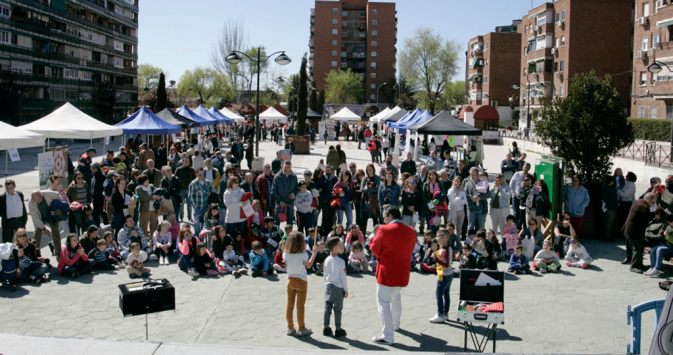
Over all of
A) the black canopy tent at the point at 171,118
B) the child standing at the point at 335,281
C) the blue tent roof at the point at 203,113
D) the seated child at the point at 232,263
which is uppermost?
the blue tent roof at the point at 203,113

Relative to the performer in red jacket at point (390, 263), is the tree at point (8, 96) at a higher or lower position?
higher

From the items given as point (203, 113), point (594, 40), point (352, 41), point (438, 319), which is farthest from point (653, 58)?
point (352, 41)

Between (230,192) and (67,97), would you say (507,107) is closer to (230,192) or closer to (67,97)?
(67,97)

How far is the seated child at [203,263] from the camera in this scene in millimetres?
9375

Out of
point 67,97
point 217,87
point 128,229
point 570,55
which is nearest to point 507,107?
point 570,55

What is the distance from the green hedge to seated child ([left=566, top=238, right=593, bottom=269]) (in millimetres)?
29859

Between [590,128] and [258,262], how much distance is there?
809 cm

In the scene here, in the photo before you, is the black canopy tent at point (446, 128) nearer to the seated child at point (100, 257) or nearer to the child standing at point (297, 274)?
the seated child at point (100, 257)

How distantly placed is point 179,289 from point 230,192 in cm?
252

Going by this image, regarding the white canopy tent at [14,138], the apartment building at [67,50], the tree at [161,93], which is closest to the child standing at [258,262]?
the white canopy tent at [14,138]

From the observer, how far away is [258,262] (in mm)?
9367

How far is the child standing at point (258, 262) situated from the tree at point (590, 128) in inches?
295

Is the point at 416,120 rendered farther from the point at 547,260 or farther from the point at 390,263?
the point at 390,263

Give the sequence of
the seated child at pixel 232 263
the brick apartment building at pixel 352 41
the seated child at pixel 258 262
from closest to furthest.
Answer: the seated child at pixel 258 262 < the seated child at pixel 232 263 < the brick apartment building at pixel 352 41
